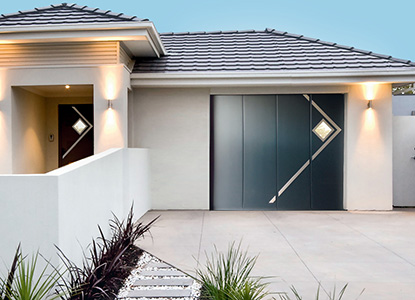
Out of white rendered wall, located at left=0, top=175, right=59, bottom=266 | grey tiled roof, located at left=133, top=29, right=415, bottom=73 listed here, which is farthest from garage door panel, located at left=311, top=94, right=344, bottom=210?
white rendered wall, located at left=0, top=175, right=59, bottom=266

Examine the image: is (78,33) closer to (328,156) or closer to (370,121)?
(328,156)

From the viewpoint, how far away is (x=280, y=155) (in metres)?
8.73

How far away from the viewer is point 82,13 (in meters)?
7.97

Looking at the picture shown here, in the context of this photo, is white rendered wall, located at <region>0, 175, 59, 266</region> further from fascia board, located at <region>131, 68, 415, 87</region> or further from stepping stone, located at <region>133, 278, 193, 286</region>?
fascia board, located at <region>131, 68, 415, 87</region>

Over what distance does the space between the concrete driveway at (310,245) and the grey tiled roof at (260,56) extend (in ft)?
11.7

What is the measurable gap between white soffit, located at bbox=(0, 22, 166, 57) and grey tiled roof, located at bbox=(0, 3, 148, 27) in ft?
1.01

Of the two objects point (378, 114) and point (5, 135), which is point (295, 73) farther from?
point (5, 135)

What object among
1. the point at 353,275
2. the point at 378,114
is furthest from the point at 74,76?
the point at 378,114

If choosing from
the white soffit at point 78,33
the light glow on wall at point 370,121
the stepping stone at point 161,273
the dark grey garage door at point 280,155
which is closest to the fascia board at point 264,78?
the dark grey garage door at point 280,155

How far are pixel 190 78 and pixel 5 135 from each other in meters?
4.36

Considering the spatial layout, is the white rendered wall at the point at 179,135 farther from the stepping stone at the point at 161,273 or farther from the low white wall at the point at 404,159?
the low white wall at the point at 404,159

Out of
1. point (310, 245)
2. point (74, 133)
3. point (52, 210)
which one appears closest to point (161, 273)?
point (52, 210)

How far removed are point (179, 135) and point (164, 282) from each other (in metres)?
4.99

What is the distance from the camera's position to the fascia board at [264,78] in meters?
8.09
